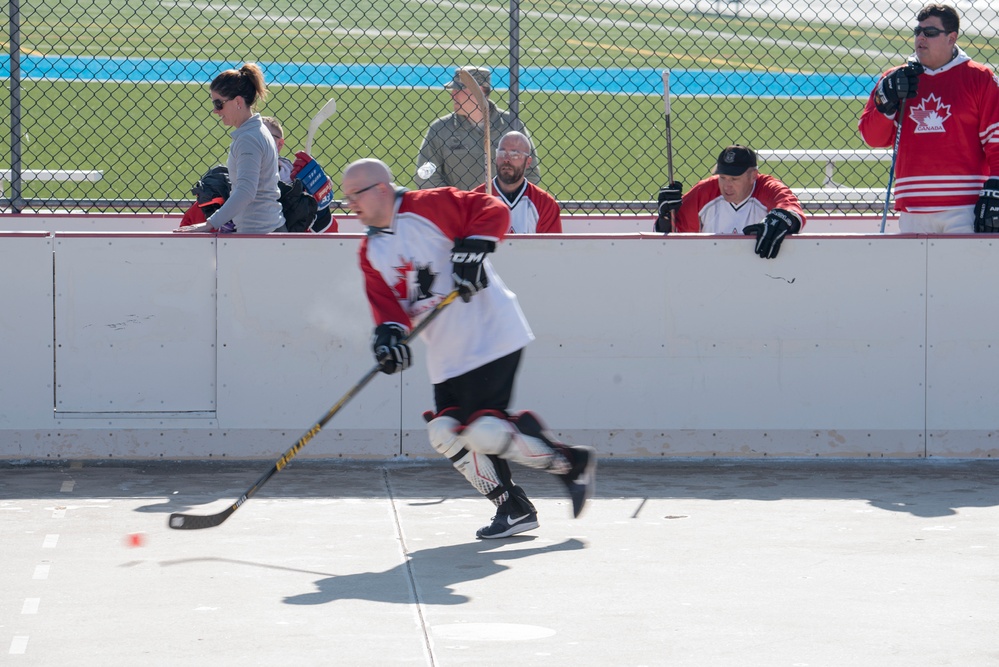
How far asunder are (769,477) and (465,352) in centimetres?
204

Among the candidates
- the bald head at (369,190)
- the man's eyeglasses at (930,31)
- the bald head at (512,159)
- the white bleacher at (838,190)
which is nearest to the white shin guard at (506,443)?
the bald head at (369,190)

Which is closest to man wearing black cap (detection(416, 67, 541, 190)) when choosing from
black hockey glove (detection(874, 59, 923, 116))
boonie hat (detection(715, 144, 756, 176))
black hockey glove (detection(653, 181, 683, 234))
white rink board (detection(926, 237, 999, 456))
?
black hockey glove (detection(653, 181, 683, 234))

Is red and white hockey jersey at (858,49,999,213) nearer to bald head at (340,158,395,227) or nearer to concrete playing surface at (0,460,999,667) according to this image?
concrete playing surface at (0,460,999,667)

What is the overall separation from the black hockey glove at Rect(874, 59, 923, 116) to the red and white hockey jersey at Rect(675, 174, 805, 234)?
0.67 m

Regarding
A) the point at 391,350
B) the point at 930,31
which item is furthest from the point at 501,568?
the point at 930,31

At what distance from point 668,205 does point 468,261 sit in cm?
253

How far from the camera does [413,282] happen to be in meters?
6.07

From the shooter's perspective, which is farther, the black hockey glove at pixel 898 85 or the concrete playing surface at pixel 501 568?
the black hockey glove at pixel 898 85

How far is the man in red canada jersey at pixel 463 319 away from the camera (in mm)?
5984

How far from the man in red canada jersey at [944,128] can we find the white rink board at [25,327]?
4.33 meters

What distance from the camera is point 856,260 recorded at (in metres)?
7.77

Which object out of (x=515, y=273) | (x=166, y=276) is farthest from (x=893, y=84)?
(x=166, y=276)

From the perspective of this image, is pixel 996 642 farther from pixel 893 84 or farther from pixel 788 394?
pixel 893 84

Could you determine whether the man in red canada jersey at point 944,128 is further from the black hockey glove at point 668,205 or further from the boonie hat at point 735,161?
the black hockey glove at point 668,205
